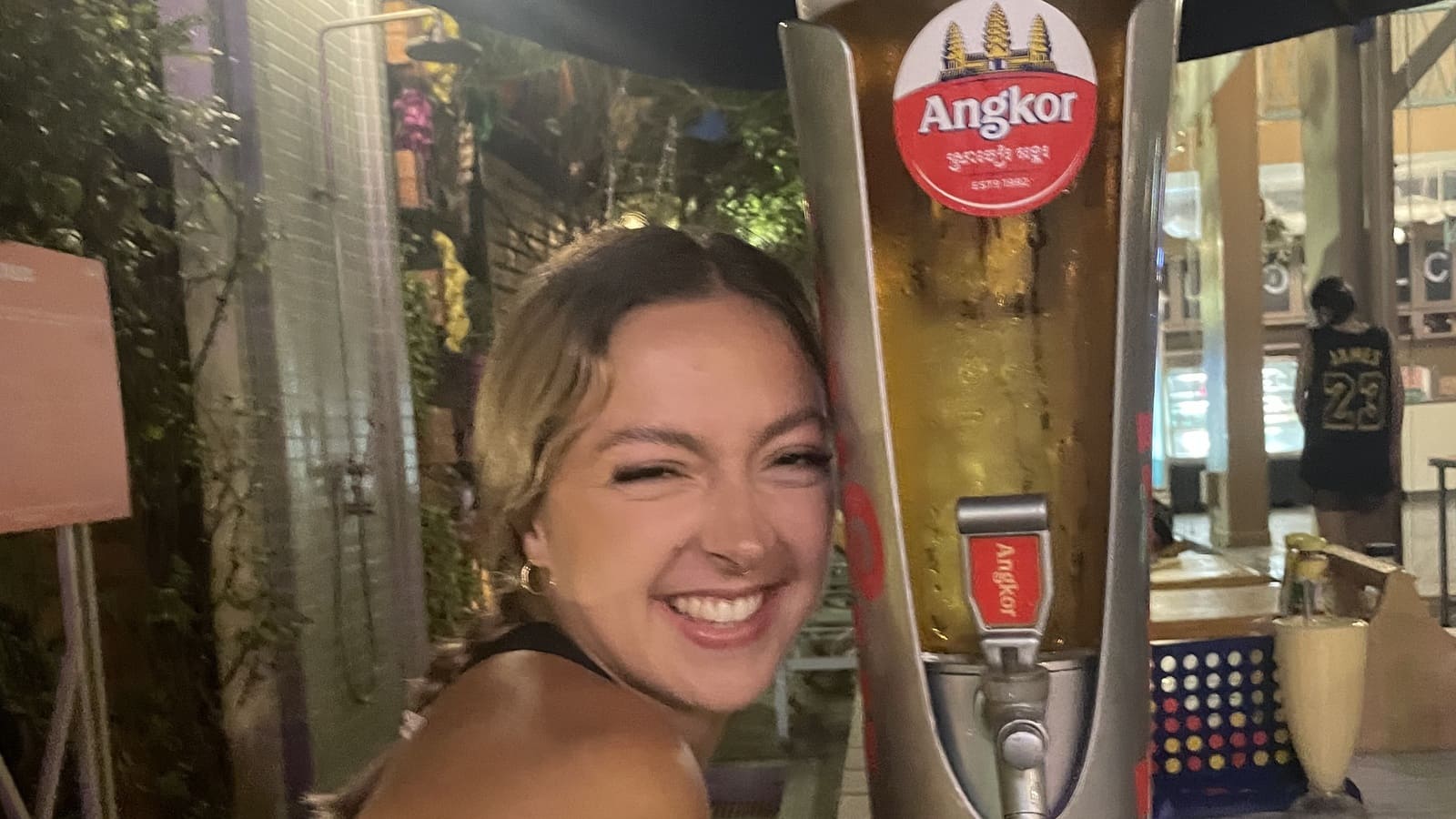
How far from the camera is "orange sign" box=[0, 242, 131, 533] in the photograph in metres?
0.83

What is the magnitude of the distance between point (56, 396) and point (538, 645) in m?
0.49

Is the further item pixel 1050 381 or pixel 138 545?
pixel 138 545

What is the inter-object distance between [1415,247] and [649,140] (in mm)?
2516

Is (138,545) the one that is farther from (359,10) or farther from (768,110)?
(768,110)

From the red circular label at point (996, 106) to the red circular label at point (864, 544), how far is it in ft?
0.60

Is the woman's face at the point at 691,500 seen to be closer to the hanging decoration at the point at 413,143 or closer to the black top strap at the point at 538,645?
the black top strap at the point at 538,645

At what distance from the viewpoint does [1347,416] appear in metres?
1.87

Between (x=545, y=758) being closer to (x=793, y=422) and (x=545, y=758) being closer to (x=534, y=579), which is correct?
(x=534, y=579)

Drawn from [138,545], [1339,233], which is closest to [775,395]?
[138,545]

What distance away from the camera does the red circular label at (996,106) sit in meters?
0.56

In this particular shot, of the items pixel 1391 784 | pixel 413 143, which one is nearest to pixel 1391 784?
pixel 1391 784

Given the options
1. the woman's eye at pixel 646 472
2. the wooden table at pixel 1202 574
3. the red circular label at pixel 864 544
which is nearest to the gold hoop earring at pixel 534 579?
the woman's eye at pixel 646 472

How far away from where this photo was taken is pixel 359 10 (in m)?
0.85

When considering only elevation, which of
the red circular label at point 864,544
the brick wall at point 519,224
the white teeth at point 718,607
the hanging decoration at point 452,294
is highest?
the brick wall at point 519,224
